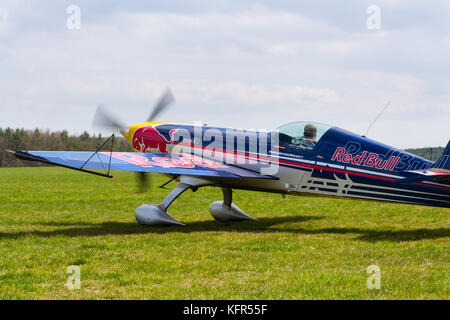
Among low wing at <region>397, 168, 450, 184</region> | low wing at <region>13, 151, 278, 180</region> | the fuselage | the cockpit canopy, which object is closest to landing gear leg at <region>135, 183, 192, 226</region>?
low wing at <region>13, 151, 278, 180</region>

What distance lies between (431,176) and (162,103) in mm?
7705

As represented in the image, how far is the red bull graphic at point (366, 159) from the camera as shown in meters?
9.38

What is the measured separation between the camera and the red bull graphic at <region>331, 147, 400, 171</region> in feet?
30.8

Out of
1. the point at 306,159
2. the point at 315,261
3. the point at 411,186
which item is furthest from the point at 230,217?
the point at 315,261

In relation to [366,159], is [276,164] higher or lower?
lower

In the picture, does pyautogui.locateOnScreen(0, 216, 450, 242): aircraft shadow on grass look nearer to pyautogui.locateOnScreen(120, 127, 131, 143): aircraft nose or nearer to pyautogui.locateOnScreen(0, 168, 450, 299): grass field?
pyautogui.locateOnScreen(0, 168, 450, 299): grass field

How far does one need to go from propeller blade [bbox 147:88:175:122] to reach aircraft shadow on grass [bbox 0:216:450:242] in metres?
3.50

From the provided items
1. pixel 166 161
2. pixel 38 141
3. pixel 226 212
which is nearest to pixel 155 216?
pixel 166 161

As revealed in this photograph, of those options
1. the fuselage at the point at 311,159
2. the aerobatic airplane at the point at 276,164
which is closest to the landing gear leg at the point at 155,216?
the aerobatic airplane at the point at 276,164

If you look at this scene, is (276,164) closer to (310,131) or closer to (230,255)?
(310,131)

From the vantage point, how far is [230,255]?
7445 millimetres

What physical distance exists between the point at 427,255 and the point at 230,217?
5.61m

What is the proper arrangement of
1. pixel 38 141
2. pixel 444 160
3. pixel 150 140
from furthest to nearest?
pixel 38 141, pixel 150 140, pixel 444 160
